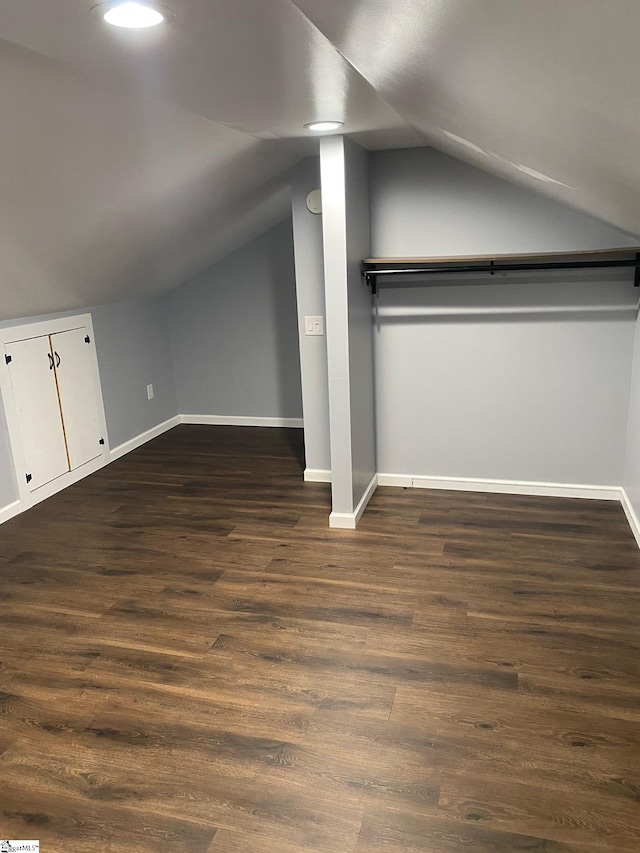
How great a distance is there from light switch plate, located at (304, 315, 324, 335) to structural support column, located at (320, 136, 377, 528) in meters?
0.32

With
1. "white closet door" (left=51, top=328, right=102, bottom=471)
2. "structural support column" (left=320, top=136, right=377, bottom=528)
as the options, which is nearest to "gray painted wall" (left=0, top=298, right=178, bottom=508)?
"white closet door" (left=51, top=328, right=102, bottom=471)

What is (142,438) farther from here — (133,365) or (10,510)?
(10,510)

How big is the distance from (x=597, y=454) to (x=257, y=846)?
284cm

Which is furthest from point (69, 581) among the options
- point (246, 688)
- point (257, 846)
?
point (257, 846)

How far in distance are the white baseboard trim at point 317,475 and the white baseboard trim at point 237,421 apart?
1.26 metres

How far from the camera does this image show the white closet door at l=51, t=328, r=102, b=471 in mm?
4324

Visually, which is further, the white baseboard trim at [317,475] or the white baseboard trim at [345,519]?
the white baseboard trim at [317,475]

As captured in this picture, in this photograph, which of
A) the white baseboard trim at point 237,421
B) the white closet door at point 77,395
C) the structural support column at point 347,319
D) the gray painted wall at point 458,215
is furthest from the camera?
the white baseboard trim at point 237,421

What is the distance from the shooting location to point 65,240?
3.24m

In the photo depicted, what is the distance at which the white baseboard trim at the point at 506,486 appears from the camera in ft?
12.7

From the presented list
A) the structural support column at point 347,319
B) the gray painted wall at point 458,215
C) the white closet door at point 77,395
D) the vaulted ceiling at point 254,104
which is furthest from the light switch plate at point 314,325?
the white closet door at point 77,395

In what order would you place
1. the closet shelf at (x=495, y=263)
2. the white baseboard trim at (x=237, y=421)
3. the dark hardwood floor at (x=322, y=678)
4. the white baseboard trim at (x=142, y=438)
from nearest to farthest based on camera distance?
1. the dark hardwood floor at (x=322, y=678)
2. the closet shelf at (x=495, y=263)
3. the white baseboard trim at (x=142, y=438)
4. the white baseboard trim at (x=237, y=421)

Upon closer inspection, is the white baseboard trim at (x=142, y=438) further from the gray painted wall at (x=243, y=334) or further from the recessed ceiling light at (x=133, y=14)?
the recessed ceiling light at (x=133, y=14)

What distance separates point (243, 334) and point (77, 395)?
1.54 m
